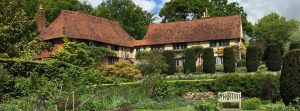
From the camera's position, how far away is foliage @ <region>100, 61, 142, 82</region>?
Result: 151 feet

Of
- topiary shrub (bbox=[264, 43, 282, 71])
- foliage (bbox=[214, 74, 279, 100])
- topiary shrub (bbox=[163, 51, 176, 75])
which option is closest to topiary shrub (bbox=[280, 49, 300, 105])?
foliage (bbox=[214, 74, 279, 100])

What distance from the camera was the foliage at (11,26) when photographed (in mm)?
35688

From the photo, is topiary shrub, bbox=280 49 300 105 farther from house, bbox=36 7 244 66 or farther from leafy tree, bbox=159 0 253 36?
leafy tree, bbox=159 0 253 36

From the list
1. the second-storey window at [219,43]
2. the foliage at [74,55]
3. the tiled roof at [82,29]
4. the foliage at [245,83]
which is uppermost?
the tiled roof at [82,29]

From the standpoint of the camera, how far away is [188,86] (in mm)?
34781

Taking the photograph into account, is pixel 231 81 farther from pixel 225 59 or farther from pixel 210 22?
pixel 210 22

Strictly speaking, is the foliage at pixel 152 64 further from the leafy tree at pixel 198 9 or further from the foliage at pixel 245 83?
the leafy tree at pixel 198 9

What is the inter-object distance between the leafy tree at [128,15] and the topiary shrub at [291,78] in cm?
5503

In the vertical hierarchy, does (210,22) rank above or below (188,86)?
above

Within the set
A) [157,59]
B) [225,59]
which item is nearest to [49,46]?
[157,59]

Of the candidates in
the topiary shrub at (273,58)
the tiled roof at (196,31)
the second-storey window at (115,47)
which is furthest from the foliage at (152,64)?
the topiary shrub at (273,58)

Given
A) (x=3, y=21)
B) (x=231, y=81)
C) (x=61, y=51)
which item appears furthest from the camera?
(x=61, y=51)

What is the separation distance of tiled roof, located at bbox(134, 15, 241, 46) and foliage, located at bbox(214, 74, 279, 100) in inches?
901

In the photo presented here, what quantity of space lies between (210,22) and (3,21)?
30.3 metres
